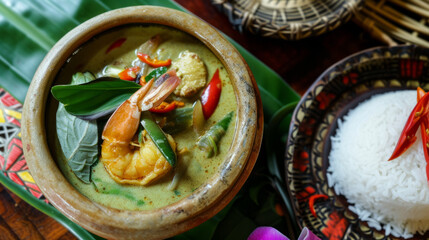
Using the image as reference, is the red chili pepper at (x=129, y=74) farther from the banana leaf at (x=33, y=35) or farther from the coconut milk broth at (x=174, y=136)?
A: the banana leaf at (x=33, y=35)

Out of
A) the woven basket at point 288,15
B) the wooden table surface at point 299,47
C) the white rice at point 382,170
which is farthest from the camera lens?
the wooden table surface at point 299,47

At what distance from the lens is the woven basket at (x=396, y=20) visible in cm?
167

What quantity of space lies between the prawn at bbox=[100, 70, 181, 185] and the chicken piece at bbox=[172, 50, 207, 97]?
77mm

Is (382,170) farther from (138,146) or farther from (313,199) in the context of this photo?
(138,146)

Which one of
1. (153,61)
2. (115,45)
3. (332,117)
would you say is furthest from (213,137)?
(332,117)

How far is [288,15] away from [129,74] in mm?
788

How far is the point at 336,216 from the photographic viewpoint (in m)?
1.45

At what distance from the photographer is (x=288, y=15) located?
166 centimetres

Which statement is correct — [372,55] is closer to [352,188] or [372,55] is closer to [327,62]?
[327,62]

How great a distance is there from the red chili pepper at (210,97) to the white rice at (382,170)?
562 mm

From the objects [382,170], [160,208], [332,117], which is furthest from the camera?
[332,117]

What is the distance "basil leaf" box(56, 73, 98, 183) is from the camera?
117 centimetres

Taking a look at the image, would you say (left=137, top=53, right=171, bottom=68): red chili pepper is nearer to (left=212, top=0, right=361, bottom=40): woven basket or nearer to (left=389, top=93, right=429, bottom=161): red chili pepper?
(left=212, top=0, right=361, bottom=40): woven basket

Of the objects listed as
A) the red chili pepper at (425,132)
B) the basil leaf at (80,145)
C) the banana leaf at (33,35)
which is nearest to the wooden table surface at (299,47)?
the banana leaf at (33,35)
